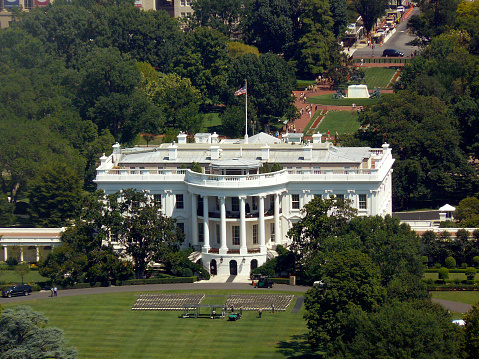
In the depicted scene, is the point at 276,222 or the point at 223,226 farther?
the point at 276,222

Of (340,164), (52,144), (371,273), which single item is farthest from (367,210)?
(52,144)

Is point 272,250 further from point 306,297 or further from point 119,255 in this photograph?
point 306,297

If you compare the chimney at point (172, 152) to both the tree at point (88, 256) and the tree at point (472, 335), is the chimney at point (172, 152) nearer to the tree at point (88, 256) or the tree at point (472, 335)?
the tree at point (88, 256)

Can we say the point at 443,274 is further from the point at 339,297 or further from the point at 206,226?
the point at 339,297

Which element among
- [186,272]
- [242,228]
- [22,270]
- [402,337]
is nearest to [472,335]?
[402,337]

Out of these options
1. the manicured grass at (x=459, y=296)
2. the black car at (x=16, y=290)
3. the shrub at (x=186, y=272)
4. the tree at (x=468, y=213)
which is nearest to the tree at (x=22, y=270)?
the black car at (x=16, y=290)
